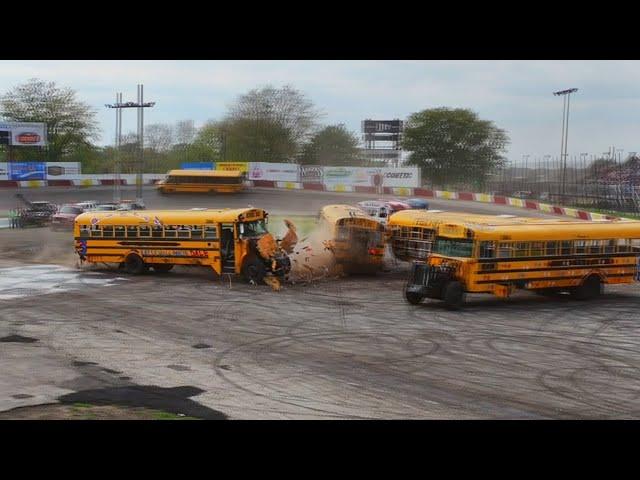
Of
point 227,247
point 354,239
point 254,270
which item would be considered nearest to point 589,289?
→ point 354,239

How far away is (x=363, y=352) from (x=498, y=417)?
4.65 meters

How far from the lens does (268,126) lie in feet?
134

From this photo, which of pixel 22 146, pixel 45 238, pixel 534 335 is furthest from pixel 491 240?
pixel 22 146

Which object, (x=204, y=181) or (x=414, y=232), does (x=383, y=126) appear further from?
(x=414, y=232)

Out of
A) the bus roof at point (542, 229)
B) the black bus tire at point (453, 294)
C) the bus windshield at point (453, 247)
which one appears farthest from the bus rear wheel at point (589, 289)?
the black bus tire at point (453, 294)

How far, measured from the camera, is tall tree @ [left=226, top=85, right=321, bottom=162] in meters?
39.2

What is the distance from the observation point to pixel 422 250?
86.1ft

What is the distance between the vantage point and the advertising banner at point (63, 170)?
49616 mm

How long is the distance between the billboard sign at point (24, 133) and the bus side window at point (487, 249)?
38.1 metres

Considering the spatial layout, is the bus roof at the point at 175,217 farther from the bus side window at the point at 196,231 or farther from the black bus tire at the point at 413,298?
the black bus tire at the point at 413,298

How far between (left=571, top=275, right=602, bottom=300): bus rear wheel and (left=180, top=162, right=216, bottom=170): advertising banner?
77.4 feet

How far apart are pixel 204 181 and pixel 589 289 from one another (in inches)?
865

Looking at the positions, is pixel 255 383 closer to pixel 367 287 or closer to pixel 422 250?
pixel 367 287

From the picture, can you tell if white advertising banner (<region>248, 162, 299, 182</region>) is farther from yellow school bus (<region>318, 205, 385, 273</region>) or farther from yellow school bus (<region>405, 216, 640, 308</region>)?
yellow school bus (<region>405, 216, 640, 308</region>)
